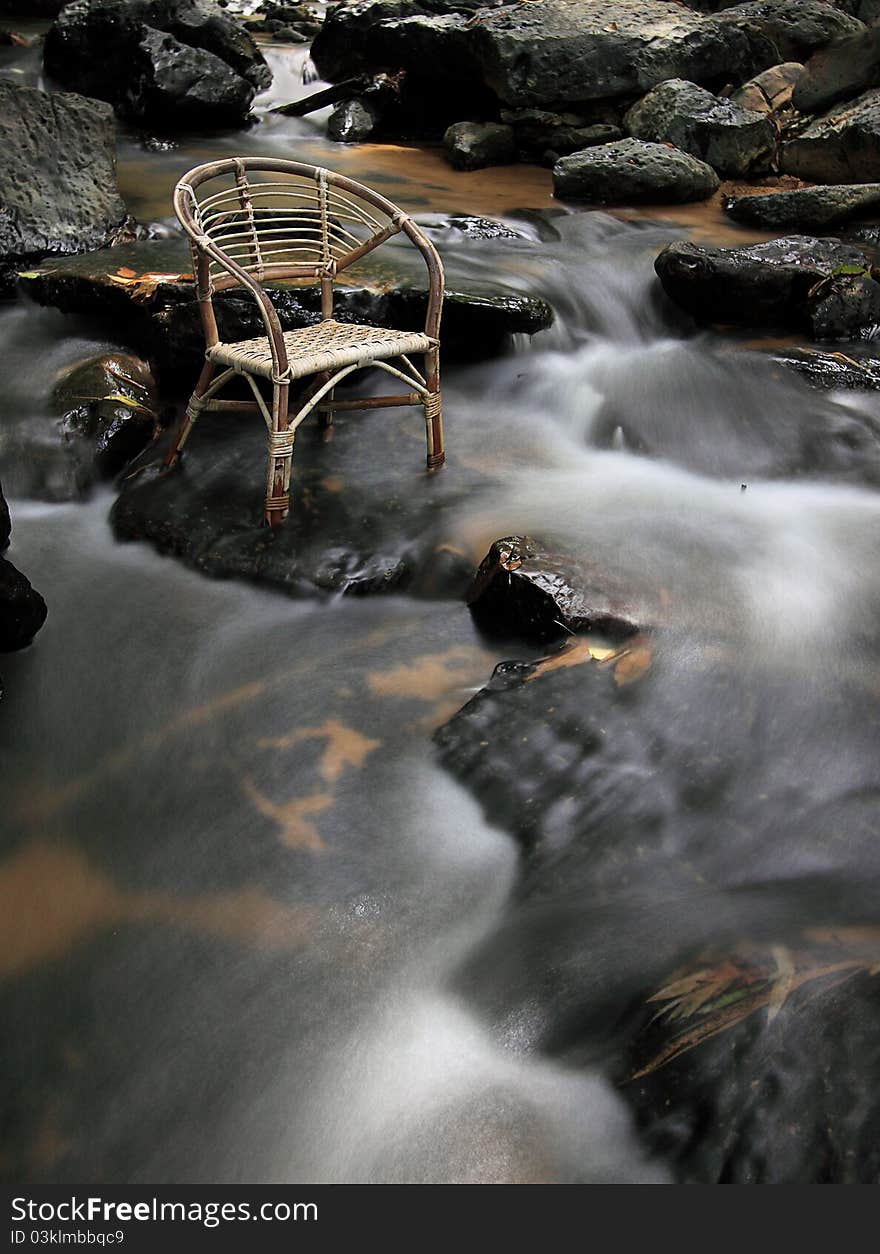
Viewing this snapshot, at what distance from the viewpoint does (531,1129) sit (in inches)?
88.0

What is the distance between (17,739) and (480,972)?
183cm

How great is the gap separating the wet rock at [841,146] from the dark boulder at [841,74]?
0.57 ft

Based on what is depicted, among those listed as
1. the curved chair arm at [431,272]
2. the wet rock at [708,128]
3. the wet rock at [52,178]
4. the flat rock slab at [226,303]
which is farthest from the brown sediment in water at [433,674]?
the wet rock at [708,128]

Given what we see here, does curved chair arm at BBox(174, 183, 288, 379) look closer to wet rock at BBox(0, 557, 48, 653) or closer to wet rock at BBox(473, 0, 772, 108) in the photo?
wet rock at BBox(0, 557, 48, 653)

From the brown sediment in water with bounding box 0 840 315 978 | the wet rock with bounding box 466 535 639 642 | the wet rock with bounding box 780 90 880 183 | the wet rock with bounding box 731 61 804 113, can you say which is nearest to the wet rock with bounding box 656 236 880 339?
the wet rock with bounding box 780 90 880 183

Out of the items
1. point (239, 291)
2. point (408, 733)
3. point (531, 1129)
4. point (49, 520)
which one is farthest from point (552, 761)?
point (239, 291)

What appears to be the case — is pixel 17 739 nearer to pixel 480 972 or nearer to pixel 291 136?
pixel 480 972

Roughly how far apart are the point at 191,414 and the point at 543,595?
201 cm

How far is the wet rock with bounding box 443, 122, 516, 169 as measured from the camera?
942 cm

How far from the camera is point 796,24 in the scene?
1041cm

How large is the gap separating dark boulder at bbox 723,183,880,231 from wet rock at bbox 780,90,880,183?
0.76 meters

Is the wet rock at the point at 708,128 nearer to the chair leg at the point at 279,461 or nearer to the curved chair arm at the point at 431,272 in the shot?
the curved chair arm at the point at 431,272

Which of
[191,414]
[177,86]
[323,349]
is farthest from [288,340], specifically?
[177,86]

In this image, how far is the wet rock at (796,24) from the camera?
1034 centimetres
